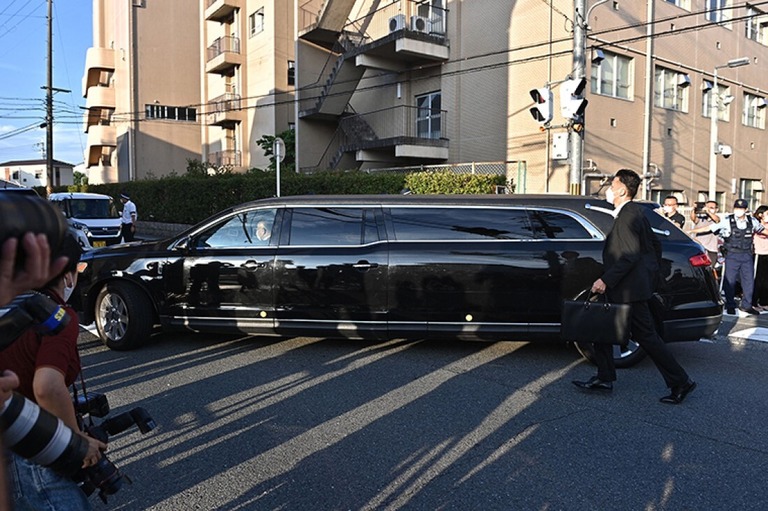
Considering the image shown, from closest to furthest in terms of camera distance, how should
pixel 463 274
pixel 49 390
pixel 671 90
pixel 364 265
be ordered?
pixel 49 390
pixel 463 274
pixel 364 265
pixel 671 90

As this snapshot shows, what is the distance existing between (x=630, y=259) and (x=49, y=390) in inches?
167

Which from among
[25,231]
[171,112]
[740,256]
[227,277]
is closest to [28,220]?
[25,231]

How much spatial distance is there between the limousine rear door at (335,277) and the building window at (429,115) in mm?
16656

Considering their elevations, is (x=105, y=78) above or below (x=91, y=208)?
above

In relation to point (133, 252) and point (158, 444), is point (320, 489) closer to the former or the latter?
point (158, 444)

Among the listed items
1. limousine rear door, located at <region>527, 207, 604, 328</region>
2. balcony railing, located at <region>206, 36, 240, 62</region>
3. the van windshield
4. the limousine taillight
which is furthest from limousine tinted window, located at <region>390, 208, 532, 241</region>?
balcony railing, located at <region>206, 36, 240, 62</region>

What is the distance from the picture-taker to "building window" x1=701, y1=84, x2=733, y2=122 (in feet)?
77.5

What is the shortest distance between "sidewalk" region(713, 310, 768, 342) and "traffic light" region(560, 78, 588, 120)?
16.2 ft

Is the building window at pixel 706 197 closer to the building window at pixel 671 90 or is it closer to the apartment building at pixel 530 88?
the apartment building at pixel 530 88

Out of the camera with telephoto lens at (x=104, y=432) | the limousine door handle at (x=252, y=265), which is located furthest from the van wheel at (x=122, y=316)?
the camera with telephoto lens at (x=104, y=432)

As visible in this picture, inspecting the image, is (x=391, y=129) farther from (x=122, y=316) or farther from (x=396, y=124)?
(x=122, y=316)

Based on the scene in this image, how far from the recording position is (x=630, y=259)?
4949mm

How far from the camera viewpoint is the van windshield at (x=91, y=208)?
18531 mm

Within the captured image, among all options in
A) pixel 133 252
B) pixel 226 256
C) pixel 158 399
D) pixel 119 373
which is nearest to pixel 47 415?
pixel 158 399
